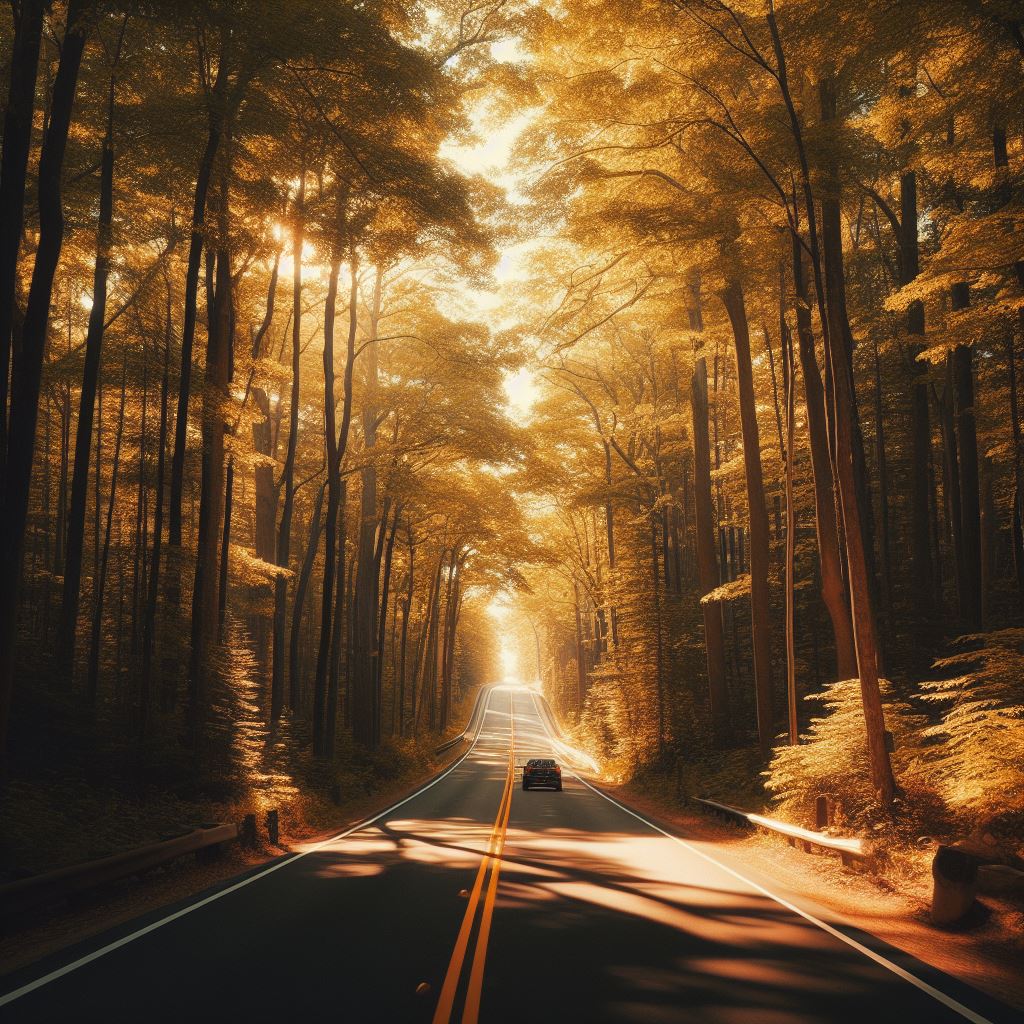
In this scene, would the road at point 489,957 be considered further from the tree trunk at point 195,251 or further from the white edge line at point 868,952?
the tree trunk at point 195,251

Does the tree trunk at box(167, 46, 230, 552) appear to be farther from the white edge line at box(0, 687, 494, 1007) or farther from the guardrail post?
the white edge line at box(0, 687, 494, 1007)

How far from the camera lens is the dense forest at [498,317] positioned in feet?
34.8

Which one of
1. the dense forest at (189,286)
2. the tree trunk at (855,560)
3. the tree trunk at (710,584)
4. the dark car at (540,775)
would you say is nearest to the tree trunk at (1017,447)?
the tree trunk at (855,560)

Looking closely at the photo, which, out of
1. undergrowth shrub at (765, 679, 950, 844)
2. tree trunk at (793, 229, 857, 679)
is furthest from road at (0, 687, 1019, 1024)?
tree trunk at (793, 229, 857, 679)

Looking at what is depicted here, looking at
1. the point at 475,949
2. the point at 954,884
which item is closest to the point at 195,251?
the point at 475,949

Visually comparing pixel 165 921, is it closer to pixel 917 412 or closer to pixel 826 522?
pixel 826 522

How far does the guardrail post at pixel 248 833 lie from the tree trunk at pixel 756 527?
1137 centimetres

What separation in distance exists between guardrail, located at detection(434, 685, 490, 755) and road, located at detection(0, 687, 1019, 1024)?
3070cm

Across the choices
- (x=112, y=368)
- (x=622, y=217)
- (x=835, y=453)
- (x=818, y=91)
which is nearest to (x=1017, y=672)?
(x=835, y=453)

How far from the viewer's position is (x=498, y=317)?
26.6 m

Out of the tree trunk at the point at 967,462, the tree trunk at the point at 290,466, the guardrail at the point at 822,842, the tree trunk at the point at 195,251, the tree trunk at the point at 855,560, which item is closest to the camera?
the guardrail at the point at 822,842

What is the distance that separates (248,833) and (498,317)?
19.6 m

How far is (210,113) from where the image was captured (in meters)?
12.3

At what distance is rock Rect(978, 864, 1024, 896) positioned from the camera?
7.02 metres
